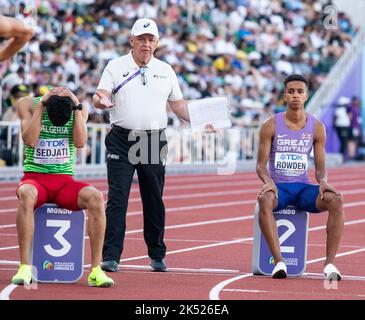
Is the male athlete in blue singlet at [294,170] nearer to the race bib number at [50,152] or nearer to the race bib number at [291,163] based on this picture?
the race bib number at [291,163]

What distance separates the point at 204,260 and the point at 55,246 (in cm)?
234

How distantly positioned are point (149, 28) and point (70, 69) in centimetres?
1449

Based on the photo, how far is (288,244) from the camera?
36.2 feet

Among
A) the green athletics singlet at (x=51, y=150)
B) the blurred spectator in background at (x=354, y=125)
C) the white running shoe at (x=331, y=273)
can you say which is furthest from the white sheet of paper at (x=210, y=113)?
the blurred spectator in background at (x=354, y=125)

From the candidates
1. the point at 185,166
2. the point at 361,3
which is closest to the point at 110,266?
the point at 185,166

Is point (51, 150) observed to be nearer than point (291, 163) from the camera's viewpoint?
Yes

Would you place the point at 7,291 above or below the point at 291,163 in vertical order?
below

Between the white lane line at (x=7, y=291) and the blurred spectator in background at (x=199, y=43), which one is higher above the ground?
the blurred spectator in background at (x=199, y=43)

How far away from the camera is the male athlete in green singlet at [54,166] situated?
9.91 m

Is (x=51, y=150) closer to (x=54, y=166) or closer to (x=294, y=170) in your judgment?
(x=54, y=166)

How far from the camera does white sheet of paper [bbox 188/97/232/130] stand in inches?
441

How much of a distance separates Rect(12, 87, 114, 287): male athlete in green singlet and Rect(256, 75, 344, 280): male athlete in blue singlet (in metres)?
1.60

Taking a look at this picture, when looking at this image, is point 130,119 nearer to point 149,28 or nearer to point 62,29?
point 149,28

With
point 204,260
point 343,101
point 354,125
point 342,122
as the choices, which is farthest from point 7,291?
point 343,101
